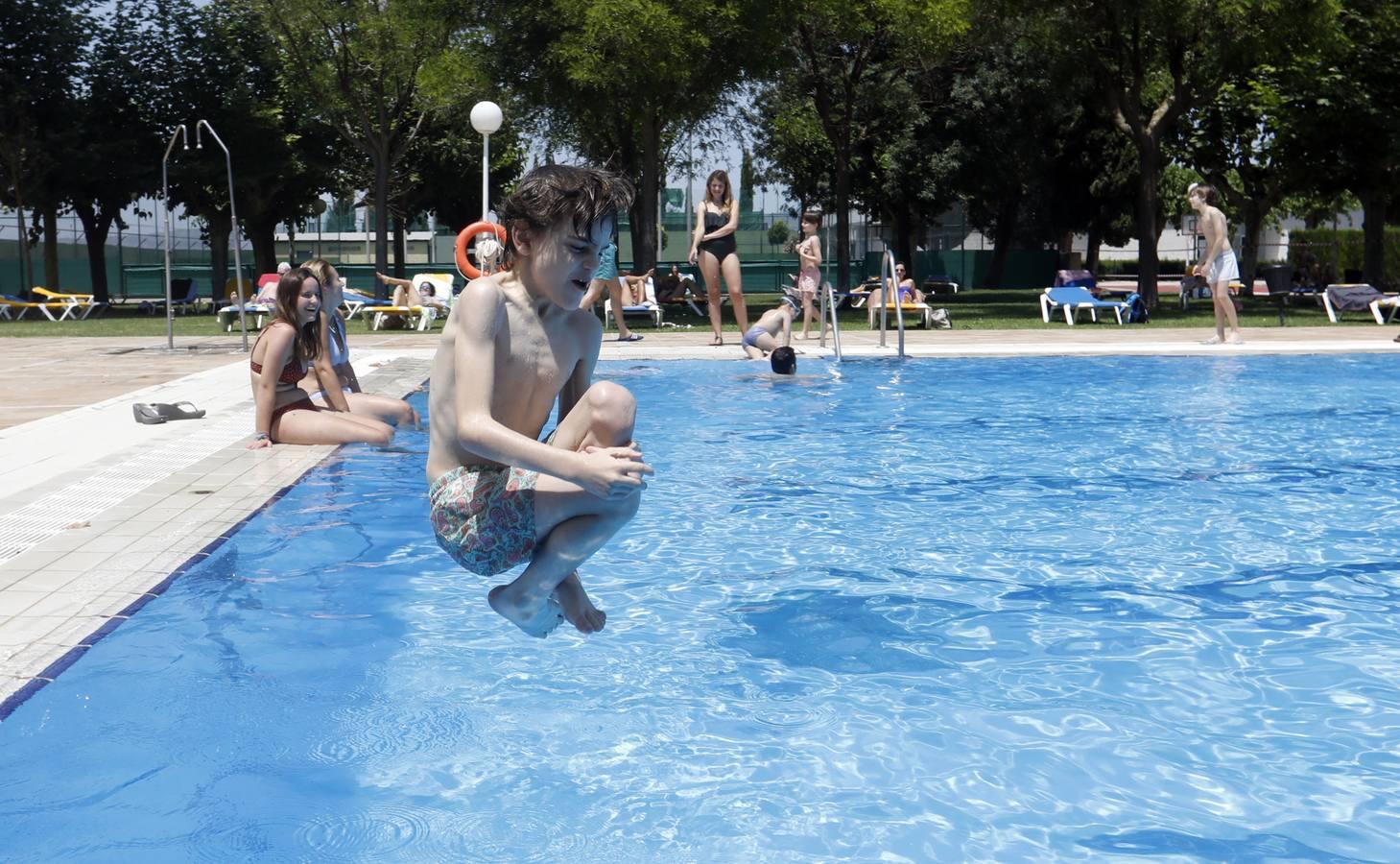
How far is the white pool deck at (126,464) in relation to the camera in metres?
4.77

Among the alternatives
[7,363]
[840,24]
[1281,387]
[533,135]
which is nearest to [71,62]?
[533,135]

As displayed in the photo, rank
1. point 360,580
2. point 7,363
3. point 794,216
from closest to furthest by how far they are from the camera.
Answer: point 360,580, point 7,363, point 794,216

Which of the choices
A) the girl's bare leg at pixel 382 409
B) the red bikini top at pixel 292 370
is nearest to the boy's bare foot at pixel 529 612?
the red bikini top at pixel 292 370

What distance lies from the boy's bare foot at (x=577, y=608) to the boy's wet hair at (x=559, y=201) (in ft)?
3.03

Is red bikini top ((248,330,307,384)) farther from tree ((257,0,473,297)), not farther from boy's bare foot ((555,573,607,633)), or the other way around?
tree ((257,0,473,297))

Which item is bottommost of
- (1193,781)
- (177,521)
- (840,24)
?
(1193,781)

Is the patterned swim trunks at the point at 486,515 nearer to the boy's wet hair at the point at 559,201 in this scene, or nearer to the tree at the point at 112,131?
the boy's wet hair at the point at 559,201

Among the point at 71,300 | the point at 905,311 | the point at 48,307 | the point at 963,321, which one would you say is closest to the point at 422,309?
the point at 905,311

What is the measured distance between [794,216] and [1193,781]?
44184 mm

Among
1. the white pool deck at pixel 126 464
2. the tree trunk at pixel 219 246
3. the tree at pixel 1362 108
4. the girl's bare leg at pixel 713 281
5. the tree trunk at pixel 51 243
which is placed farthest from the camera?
the tree trunk at pixel 219 246

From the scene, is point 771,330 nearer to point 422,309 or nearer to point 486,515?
point 422,309

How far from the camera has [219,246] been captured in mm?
39156

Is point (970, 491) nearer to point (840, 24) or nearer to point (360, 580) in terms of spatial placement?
point (360, 580)

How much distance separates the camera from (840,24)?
29297 millimetres
